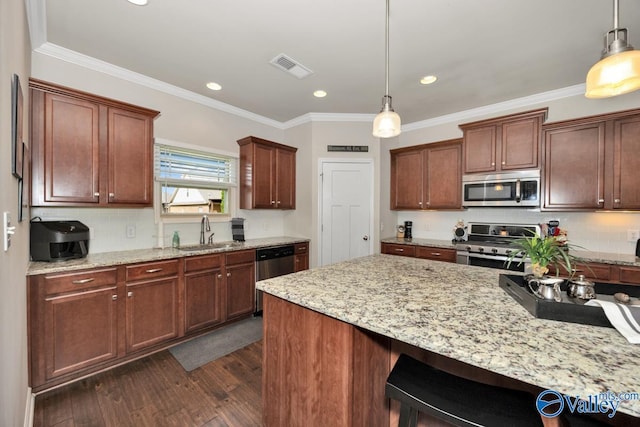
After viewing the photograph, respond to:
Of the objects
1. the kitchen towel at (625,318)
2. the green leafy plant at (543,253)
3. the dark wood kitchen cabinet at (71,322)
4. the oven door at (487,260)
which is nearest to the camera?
the kitchen towel at (625,318)

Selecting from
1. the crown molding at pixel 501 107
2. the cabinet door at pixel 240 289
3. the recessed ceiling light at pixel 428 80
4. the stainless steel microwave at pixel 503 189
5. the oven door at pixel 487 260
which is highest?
the recessed ceiling light at pixel 428 80

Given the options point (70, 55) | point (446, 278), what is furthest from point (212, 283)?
point (70, 55)

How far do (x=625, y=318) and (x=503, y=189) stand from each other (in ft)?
8.99

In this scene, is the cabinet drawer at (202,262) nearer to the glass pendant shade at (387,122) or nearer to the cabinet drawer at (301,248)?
the cabinet drawer at (301,248)

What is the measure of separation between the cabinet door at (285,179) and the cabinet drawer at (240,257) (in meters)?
0.95

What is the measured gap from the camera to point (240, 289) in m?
3.15

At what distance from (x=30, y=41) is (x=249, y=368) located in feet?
10.8

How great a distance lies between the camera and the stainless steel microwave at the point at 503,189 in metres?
3.08

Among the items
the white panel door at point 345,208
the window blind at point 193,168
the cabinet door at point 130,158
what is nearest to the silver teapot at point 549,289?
the white panel door at point 345,208

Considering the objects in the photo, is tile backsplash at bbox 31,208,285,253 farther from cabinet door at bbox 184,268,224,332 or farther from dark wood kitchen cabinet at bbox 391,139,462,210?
dark wood kitchen cabinet at bbox 391,139,462,210

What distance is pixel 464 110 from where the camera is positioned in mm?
3766

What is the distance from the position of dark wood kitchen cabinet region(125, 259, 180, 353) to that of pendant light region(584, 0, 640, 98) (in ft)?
10.5

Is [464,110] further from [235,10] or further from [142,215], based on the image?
[142,215]

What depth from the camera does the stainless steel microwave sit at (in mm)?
3080
